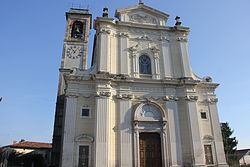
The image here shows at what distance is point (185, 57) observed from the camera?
52.9ft

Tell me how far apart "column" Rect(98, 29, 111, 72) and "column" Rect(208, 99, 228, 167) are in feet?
27.2

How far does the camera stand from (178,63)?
1606cm

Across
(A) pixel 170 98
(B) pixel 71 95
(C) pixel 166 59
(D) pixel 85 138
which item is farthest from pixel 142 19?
(D) pixel 85 138

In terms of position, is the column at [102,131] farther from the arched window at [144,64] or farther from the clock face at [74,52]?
the clock face at [74,52]

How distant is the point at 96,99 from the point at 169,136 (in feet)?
17.9

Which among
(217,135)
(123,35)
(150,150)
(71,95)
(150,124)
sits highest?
A: (123,35)

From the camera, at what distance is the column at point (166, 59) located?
15453 mm

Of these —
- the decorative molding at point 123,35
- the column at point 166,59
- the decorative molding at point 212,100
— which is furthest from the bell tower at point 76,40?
the decorative molding at point 212,100

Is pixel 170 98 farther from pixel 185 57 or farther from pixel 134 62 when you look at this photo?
pixel 185 57

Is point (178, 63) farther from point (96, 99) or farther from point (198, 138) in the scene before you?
point (96, 99)

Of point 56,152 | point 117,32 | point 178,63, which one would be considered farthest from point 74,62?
point 178,63

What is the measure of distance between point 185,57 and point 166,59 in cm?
158

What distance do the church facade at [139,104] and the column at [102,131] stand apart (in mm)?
54

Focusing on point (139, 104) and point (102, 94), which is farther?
point (139, 104)
